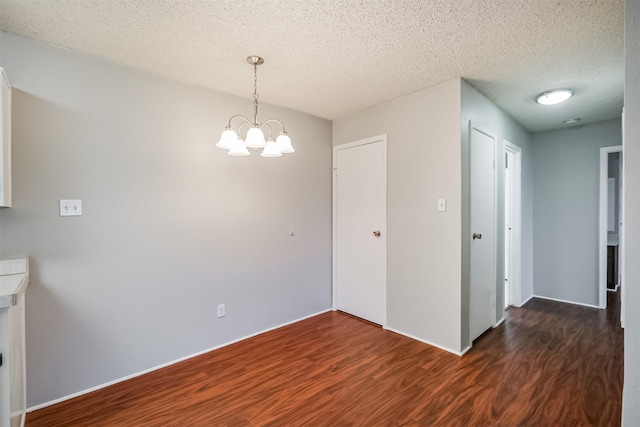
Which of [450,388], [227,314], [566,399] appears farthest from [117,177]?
[566,399]

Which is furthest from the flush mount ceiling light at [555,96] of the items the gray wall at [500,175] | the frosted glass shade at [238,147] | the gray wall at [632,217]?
the frosted glass shade at [238,147]

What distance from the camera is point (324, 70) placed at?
2340mm

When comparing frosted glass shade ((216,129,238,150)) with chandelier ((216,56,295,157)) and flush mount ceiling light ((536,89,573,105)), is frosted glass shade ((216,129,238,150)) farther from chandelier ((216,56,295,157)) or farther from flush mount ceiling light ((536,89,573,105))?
flush mount ceiling light ((536,89,573,105))

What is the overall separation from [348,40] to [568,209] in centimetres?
401

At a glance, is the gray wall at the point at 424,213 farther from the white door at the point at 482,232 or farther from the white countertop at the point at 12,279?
the white countertop at the point at 12,279

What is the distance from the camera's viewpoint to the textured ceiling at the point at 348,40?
5.29 ft

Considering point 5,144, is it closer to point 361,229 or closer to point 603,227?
point 361,229

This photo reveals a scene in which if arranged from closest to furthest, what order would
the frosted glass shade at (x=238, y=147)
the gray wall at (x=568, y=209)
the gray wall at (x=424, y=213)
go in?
the frosted glass shade at (x=238, y=147)
the gray wall at (x=424, y=213)
the gray wall at (x=568, y=209)

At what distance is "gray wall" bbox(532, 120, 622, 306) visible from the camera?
12.3 feet

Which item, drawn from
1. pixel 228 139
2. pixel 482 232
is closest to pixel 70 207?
pixel 228 139

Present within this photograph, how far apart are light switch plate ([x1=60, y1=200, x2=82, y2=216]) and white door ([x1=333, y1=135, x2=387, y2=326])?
99.5 inches

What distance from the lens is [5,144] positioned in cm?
165

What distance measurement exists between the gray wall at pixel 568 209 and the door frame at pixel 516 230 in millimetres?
631

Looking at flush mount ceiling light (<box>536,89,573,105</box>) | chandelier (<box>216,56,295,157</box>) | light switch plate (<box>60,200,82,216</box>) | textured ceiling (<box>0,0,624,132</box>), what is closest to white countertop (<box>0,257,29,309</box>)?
light switch plate (<box>60,200,82,216</box>)
